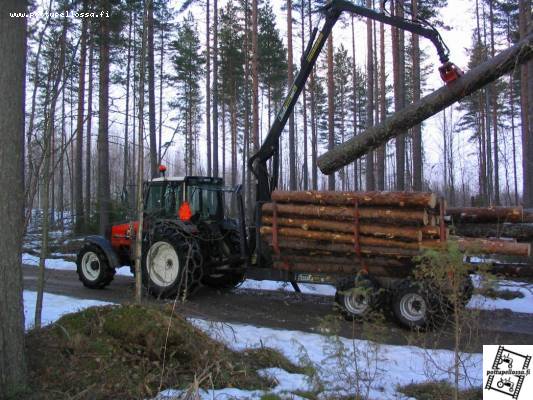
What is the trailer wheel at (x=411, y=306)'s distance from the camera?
7.71 metres

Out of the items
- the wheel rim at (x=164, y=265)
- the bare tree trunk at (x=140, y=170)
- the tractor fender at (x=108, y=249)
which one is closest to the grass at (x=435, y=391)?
the bare tree trunk at (x=140, y=170)

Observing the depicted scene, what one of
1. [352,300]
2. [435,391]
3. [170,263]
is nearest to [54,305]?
[170,263]

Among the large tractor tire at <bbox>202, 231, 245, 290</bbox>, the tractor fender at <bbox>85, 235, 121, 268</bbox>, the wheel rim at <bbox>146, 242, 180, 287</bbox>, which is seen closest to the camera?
the wheel rim at <bbox>146, 242, 180, 287</bbox>

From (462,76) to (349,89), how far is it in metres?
32.6

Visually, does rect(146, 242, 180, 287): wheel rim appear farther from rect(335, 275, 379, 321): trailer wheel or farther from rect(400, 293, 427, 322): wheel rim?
rect(400, 293, 427, 322): wheel rim

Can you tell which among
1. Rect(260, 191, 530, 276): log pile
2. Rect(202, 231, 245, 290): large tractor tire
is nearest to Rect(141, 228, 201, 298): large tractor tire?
Rect(202, 231, 245, 290): large tractor tire

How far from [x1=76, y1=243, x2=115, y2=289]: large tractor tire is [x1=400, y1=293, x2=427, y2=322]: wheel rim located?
690 centimetres

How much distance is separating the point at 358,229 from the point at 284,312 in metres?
2.40

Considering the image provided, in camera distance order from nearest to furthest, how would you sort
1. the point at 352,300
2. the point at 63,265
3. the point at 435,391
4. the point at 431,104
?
1. the point at 435,391
2. the point at 431,104
3. the point at 352,300
4. the point at 63,265

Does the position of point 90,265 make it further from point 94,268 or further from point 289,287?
point 289,287

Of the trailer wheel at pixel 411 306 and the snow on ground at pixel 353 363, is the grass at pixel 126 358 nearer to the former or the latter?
the snow on ground at pixel 353 363

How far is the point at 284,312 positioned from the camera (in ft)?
30.6

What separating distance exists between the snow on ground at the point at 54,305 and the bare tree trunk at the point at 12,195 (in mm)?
3778

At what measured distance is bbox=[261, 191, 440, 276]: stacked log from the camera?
7641 millimetres
